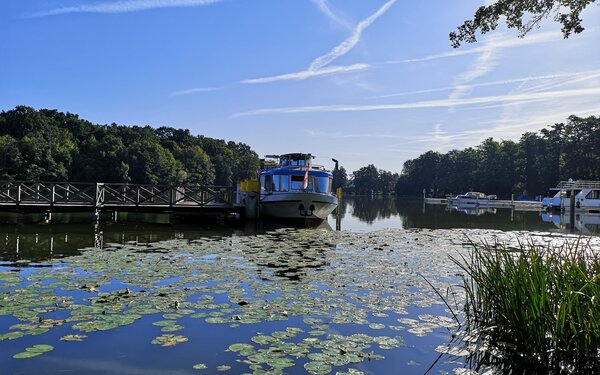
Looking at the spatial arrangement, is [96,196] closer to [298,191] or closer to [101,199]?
[101,199]

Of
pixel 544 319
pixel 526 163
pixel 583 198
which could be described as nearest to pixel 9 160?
pixel 544 319

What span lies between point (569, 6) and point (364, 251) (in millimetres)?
8152

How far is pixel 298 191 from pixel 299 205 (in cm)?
110

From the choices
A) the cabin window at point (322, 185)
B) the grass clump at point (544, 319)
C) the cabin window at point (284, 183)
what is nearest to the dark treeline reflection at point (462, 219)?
the cabin window at point (322, 185)

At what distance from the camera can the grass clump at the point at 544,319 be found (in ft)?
12.1

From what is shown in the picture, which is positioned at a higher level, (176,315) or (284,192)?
(284,192)

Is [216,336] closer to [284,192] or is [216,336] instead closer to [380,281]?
[380,281]

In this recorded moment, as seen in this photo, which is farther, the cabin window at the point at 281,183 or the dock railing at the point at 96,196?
the cabin window at the point at 281,183

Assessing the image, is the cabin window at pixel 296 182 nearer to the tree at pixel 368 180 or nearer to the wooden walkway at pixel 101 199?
the wooden walkway at pixel 101 199

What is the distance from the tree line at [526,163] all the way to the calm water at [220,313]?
235 ft

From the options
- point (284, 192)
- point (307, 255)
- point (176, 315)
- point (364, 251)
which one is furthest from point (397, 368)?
point (284, 192)

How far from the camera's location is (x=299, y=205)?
24281 mm

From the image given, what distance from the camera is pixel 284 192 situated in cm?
2484

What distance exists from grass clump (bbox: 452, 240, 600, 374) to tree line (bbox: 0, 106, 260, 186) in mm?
68957
